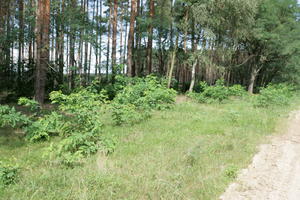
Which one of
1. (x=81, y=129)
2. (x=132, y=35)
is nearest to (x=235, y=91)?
(x=132, y=35)

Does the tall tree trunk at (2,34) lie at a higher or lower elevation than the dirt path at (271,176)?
higher

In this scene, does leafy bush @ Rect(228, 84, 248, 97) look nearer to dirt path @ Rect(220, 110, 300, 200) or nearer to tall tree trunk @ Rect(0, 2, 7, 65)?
dirt path @ Rect(220, 110, 300, 200)

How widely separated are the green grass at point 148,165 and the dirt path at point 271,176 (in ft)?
0.64

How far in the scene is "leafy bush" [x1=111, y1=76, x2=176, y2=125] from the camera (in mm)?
7062

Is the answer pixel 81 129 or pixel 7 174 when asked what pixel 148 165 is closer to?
pixel 81 129

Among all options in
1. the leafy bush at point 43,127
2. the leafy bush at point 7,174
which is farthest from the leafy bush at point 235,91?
the leafy bush at point 7,174

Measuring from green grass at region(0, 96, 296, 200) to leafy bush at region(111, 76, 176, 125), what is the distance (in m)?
0.56

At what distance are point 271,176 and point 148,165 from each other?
2373 millimetres

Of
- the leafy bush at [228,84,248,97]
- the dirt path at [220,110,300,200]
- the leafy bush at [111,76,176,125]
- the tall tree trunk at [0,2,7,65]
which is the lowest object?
the dirt path at [220,110,300,200]

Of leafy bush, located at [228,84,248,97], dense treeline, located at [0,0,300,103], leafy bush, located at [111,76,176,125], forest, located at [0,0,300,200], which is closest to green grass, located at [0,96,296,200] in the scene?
forest, located at [0,0,300,200]

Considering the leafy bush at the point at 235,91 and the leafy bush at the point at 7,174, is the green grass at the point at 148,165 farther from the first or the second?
the leafy bush at the point at 235,91

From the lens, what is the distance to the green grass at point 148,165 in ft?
10.4

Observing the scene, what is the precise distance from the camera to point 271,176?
381 centimetres

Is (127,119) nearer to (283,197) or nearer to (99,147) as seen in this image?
(99,147)
